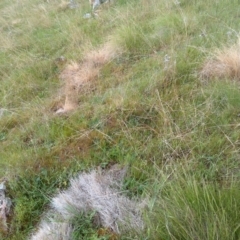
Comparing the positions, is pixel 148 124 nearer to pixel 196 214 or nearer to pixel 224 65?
pixel 224 65

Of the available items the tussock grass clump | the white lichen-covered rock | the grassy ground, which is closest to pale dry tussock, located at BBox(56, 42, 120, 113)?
the grassy ground

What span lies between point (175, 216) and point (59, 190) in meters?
1.15

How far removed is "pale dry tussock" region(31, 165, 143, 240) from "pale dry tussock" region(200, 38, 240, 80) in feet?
4.91

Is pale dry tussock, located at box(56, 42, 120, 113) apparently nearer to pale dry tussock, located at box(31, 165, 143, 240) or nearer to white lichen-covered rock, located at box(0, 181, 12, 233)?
white lichen-covered rock, located at box(0, 181, 12, 233)

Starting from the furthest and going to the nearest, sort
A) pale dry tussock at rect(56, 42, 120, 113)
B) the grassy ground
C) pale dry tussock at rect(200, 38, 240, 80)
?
pale dry tussock at rect(56, 42, 120, 113)
pale dry tussock at rect(200, 38, 240, 80)
the grassy ground

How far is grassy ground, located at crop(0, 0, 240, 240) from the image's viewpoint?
81.0 inches

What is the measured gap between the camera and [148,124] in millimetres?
3162

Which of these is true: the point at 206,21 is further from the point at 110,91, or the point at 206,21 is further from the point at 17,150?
the point at 17,150

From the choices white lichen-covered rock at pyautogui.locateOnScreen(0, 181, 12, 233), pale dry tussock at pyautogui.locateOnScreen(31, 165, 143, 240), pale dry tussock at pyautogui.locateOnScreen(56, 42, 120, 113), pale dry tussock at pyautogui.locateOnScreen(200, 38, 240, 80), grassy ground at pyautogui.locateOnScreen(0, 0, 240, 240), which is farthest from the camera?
pale dry tussock at pyautogui.locateOnScreen(56, 42, 120, 113)

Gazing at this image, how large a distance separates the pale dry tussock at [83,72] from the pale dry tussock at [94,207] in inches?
50.8

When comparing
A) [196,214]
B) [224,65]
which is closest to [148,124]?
[224,65]

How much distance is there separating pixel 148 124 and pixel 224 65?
3.46 feet

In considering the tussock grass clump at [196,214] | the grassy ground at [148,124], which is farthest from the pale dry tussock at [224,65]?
the tussock grass clump at [196,214]

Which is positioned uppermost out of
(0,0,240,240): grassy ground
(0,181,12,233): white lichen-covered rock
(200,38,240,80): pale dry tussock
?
(0,181,12,233): white lichen-covered rock
